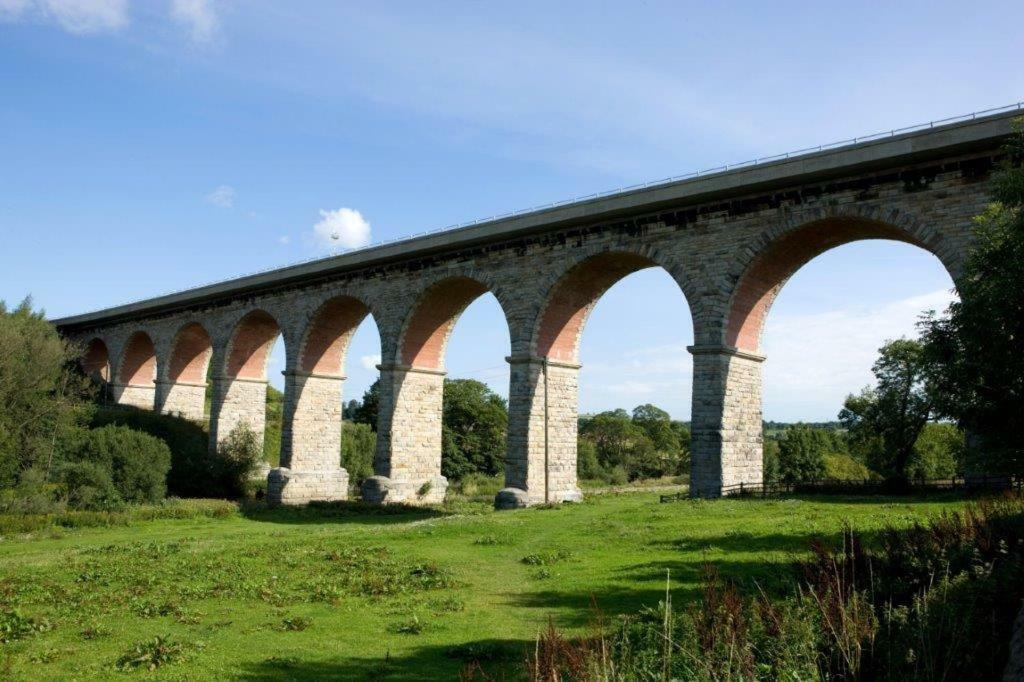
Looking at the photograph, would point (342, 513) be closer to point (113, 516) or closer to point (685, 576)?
point (113, 516)

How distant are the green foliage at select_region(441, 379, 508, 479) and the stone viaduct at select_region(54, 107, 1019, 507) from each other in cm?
2224

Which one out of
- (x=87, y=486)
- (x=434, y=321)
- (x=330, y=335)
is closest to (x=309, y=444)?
(x=330, y=335)

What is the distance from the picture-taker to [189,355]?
44.4 m

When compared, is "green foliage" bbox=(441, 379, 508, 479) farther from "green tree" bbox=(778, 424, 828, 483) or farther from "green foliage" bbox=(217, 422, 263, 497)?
"green tree" bbox=(778, 424, 828, 483)

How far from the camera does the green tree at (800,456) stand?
63.7 metres

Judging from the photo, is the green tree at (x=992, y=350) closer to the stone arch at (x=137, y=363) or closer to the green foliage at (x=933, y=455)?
the stone arch at (x=137, y=363)

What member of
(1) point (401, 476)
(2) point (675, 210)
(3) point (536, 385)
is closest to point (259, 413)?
(1) point (401, 476)

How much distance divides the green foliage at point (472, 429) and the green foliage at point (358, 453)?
1148cm

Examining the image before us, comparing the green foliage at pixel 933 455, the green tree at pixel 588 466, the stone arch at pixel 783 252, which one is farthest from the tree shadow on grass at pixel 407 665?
the green tree at pixel 588 466

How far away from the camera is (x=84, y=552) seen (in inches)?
727

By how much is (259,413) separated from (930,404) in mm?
33573

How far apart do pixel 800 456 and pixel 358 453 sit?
38.5 metres

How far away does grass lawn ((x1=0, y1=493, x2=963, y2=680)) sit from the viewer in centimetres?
899

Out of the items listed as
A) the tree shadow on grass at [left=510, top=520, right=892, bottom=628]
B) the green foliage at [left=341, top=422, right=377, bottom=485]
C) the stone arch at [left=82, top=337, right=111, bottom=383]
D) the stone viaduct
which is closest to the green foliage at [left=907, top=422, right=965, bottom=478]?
the green foliage at [left=341, top=422, right=377, bottom=485]
